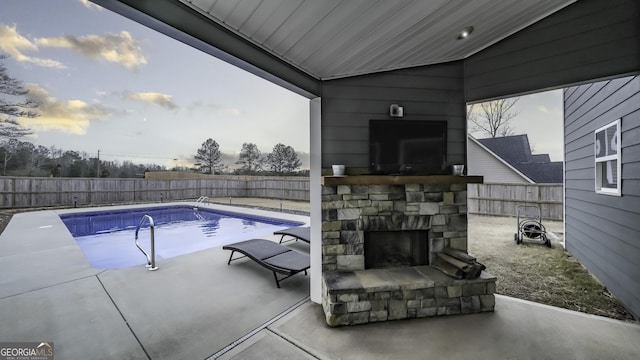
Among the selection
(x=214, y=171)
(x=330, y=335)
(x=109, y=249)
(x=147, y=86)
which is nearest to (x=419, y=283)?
(x=330, y=335)

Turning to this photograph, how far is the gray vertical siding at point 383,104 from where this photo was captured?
3146mm

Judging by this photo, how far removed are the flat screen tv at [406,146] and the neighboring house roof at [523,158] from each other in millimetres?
10739

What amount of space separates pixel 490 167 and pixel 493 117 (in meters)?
3.13

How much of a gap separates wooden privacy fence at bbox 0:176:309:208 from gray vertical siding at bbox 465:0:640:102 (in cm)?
1089

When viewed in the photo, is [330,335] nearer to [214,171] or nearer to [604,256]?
[604,256]

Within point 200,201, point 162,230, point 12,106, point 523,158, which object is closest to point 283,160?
point 200,201

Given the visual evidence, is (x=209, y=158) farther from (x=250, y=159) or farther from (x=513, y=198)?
(x=513, y=198)

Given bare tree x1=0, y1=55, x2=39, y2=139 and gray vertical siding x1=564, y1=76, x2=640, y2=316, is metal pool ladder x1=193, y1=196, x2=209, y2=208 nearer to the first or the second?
bare tree x1=0, y1=55, x2=39, y2=139

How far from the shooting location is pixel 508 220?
339 inches

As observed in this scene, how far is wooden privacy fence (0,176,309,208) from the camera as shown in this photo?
32.2ft

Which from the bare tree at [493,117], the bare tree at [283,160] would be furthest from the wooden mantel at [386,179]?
the bare tree at [283,160]

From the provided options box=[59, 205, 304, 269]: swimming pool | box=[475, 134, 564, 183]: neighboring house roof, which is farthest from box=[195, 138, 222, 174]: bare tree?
box=[475, 134, 564, 183]: neighboring house roof

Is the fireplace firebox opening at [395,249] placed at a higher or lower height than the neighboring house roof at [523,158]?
lower

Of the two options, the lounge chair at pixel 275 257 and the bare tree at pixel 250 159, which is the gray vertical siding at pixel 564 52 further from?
the bare tree at pixel 250 159
